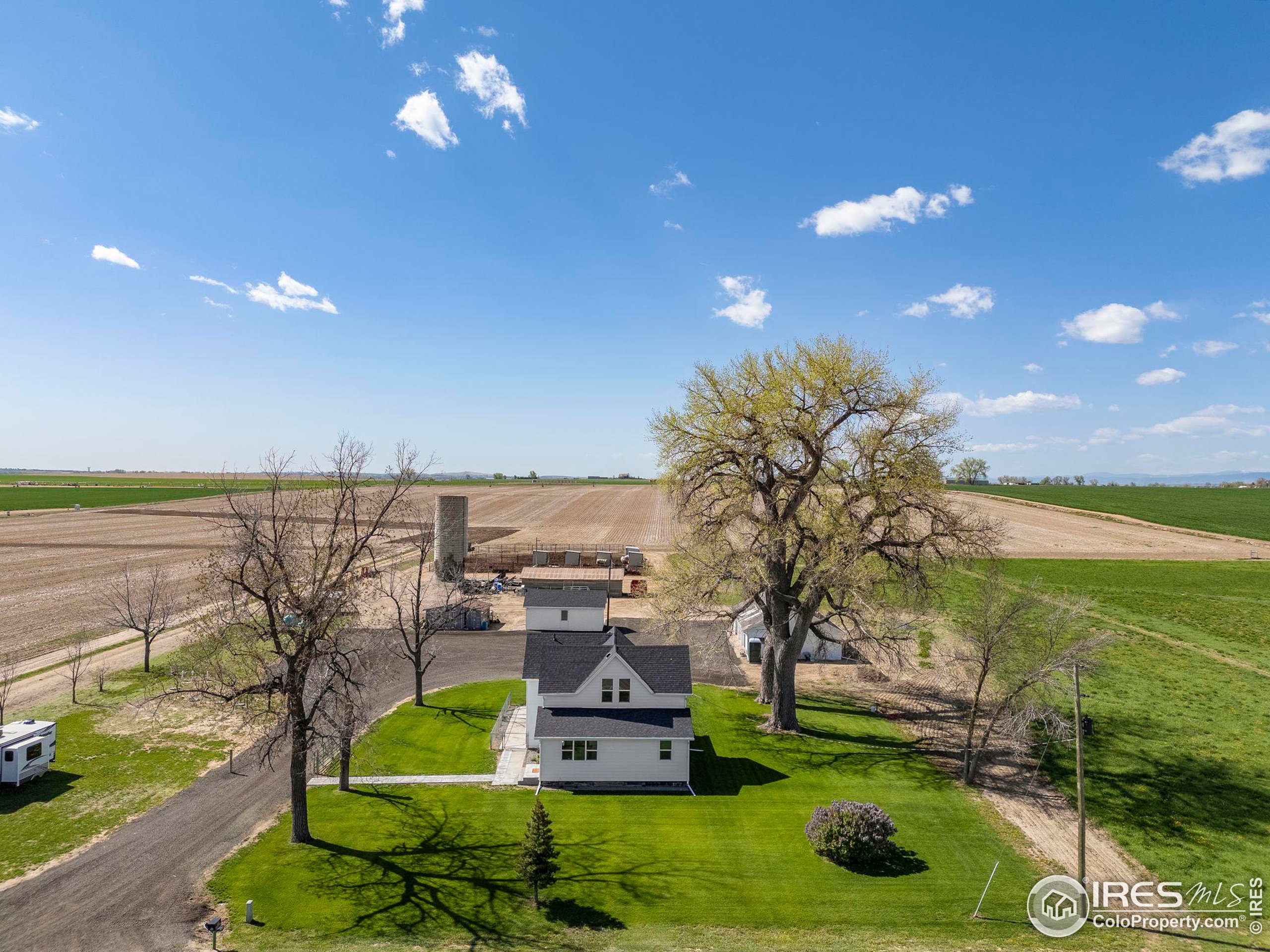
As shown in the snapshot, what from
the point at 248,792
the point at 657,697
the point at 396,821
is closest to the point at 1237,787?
the point at 657,697

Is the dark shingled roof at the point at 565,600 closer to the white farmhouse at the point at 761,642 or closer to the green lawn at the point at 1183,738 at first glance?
the white farmhouse at the point at 761,642

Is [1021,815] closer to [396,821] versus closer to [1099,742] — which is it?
[1099,742]

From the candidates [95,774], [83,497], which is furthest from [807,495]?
[83,497]

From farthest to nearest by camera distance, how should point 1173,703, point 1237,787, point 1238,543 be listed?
point 1238,543, point 1173,703, point 1237,787

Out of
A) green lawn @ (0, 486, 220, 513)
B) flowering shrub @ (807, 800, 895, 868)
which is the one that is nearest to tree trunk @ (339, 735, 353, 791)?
flowering shrub @ (807, 800, 895, 868)

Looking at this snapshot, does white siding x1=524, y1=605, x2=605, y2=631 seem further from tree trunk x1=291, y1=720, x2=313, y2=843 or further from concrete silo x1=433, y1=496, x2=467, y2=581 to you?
tree trunk x1=291, y1=720, x2=313, y2=843

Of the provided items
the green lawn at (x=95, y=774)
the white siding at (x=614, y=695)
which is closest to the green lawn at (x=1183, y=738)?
the white siding at (x=614, y=695)
